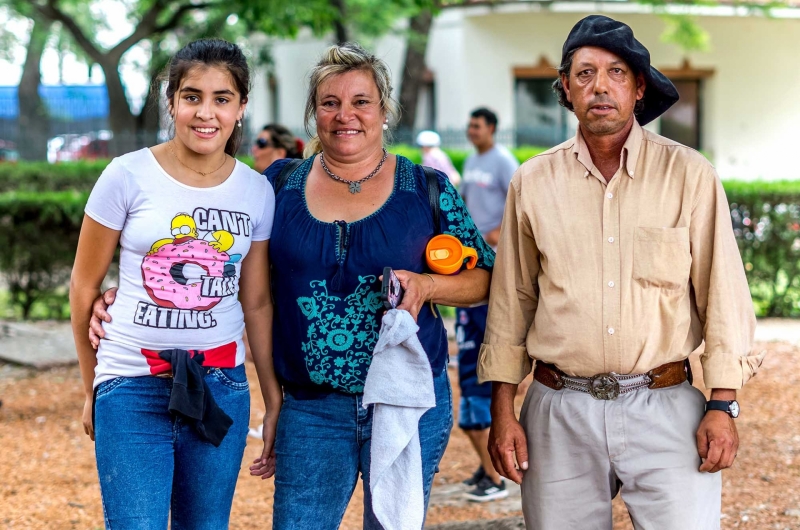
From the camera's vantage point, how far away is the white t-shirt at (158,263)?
2832 millimetres

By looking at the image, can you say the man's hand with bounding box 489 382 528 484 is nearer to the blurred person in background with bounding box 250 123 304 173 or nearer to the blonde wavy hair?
the blonde wavy hair

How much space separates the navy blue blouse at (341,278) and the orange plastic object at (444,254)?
3 cm

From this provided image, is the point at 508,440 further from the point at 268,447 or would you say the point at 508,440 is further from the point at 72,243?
the point at 72,243

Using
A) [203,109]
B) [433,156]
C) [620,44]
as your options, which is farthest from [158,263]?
[433,156]

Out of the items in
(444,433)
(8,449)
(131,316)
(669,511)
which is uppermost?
(131,316)

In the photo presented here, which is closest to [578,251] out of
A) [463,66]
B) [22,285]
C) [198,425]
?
[198,425]

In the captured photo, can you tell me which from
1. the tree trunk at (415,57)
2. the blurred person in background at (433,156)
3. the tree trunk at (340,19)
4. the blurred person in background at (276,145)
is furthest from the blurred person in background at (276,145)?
the tree trunk at (415,57)

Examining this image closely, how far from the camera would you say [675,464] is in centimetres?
292

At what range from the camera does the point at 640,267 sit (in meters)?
2.90

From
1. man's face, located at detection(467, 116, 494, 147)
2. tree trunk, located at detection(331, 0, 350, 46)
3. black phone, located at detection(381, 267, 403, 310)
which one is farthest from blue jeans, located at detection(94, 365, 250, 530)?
tree trunk, located at detection(331, 0, 350, 46)

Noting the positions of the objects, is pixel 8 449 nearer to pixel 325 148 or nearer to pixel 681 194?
pixel 325 148

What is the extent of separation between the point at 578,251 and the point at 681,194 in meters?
0.35

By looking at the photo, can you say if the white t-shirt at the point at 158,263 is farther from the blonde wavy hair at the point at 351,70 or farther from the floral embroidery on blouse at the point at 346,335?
the blonde wavy hair at the point at 351,70

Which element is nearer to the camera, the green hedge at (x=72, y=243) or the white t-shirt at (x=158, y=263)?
the white t-shirt at (x=158, y=263)
